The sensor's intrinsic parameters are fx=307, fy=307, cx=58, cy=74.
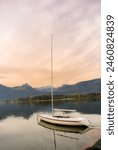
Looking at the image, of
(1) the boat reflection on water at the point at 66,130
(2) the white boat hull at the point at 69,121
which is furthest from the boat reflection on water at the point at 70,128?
(2) the white boat hull at the point at 69,121

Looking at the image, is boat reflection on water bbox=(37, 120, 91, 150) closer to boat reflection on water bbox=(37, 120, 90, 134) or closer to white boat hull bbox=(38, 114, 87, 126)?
boat reflection on water bbox=(37, 120, 90, 134)

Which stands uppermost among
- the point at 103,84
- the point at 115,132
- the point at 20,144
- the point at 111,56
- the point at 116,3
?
the point at 116,3

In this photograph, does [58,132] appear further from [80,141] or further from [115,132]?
[115,132]

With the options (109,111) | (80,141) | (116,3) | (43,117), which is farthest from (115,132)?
(43,117)

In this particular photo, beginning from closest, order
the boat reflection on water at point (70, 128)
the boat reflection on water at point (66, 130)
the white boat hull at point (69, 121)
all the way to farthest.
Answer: the boat reflection on water at point (66, 130) < the boat reflection on water at point (70, 128) < the white boat hull at point (69, 121)

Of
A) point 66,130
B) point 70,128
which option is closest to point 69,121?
point 70,128

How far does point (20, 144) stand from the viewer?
20.7 m

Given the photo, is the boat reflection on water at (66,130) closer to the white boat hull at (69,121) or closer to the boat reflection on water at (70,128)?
the boat reflection on water at (70,128)

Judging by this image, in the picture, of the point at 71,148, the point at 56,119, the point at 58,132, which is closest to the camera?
the point at 71,148

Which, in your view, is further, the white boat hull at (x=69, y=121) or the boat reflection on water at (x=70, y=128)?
the white boat hull at (x=69, y=121)

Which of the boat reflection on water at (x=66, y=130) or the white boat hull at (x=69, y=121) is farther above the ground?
the white boat hull at (x=69, y=121)

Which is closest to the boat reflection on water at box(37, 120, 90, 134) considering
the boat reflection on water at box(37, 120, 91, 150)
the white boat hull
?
the boat reflection on water at box(37, 120, 91, 150)

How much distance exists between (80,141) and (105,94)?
1371cm

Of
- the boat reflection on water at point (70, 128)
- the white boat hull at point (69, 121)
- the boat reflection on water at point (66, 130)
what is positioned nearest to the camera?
the boat reflection on water at point (66, 130)
